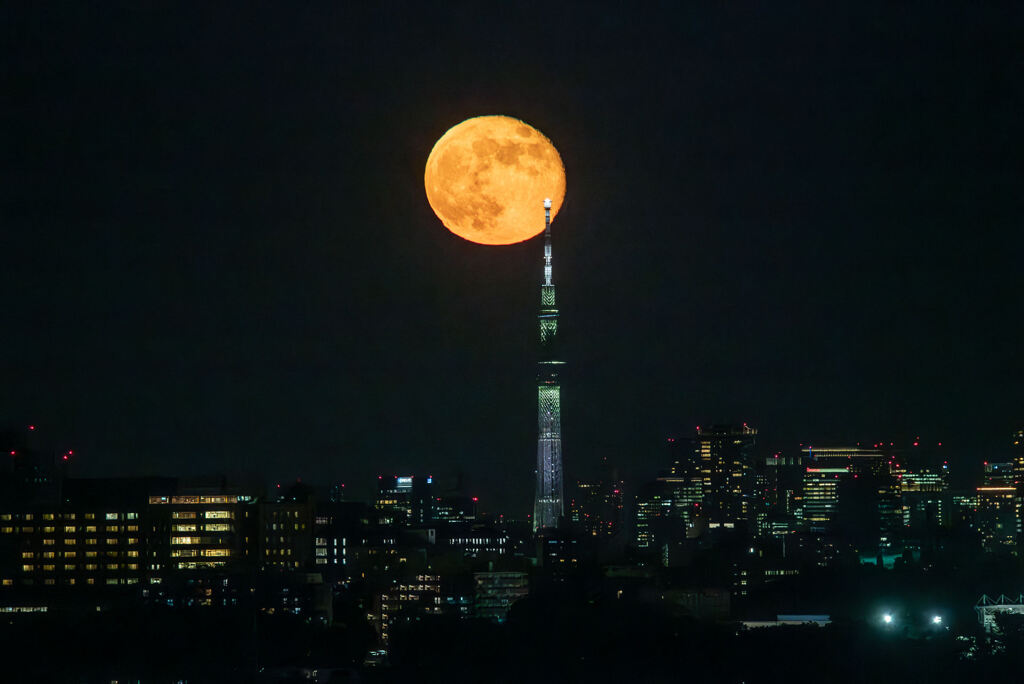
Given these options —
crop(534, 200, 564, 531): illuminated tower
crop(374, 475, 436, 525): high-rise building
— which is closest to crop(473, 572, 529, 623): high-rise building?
crop(534, 200, 564, 531): illuminated tower

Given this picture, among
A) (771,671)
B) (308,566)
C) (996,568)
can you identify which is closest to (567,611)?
(771,671)

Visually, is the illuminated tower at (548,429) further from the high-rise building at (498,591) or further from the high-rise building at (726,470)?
the high-rise building at (726,470)

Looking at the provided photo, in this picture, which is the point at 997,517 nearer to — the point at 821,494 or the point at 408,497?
the point at 821,494

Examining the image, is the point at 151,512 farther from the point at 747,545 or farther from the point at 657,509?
the point at 657,509

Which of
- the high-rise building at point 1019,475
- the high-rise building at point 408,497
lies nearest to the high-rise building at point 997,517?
the high-rise building at point 1019,475

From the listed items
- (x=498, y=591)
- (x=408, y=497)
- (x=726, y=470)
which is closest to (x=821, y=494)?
(x=726, y=470)
